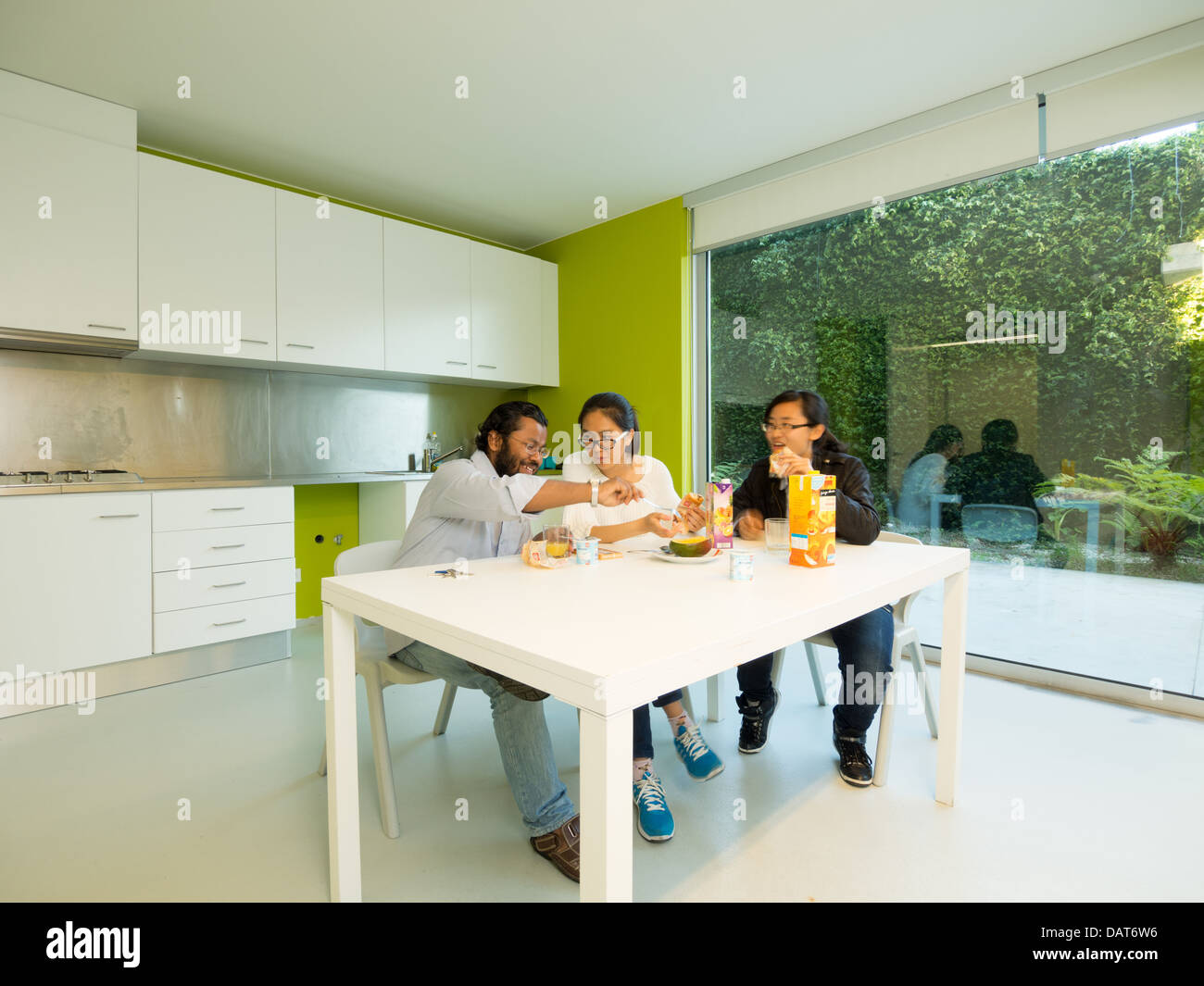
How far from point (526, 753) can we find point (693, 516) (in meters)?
0.72

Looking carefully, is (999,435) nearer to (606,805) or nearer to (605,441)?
(605,441)

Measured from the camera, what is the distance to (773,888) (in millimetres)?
1438

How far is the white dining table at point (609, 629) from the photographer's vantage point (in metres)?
0.80

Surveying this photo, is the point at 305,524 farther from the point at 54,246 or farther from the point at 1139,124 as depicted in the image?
the point at 1139,124

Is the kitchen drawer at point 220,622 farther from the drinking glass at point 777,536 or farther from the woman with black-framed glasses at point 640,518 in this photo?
the drinking glass at point 777,536

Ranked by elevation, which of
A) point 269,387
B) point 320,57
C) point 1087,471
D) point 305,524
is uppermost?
point 320,57

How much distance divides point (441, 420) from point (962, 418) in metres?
2.99

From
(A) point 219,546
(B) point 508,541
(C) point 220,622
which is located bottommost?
(C) point 220,622

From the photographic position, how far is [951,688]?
69.6 inches

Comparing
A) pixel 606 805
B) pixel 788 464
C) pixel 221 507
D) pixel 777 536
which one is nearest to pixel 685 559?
pixel 777 536

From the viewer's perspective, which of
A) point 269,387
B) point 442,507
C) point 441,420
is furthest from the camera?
point 441,420

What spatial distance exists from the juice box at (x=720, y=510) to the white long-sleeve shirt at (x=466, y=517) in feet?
1.47

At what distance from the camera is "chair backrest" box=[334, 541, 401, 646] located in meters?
1.82
